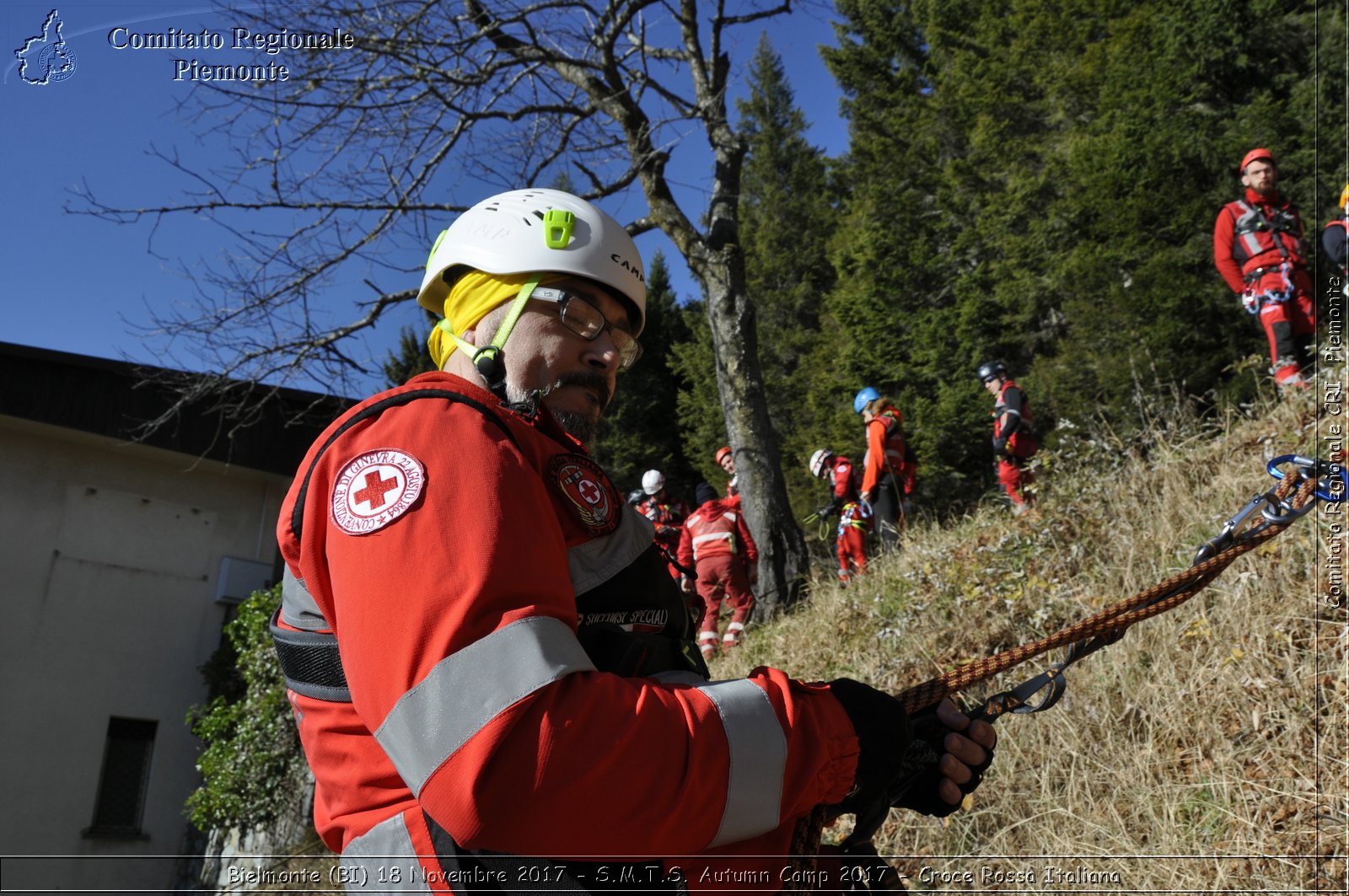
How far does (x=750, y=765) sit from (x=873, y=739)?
29 centimetres

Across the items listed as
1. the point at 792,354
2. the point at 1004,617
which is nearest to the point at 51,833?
the point at 1004,617

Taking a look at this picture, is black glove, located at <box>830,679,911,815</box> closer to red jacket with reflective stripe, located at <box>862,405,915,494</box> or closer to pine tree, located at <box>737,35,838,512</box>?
red jacket with reflective stripe, located at <box>862,405,915,494</box>

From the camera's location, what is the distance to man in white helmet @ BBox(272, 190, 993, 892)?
51.6 inches

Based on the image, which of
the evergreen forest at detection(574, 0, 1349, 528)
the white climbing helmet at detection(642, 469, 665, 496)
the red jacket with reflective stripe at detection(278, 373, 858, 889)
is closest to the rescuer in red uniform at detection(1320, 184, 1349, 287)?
the evergreen forest at detection(574, 0, 1349, 528)

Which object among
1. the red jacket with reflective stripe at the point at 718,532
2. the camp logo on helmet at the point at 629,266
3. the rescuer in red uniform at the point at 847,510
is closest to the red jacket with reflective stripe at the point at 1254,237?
the rescuer in red uniform at the point at 847,510

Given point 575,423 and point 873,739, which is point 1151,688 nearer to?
point 873,739

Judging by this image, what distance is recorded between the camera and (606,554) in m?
1.71

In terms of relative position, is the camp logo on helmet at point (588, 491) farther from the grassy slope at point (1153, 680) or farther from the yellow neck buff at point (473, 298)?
the grassy slope at point (1153, 680)

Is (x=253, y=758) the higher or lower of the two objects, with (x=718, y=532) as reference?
lower

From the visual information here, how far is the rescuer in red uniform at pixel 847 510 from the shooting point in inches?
452

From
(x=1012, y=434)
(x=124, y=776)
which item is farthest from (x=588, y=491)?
(x=124, y=776)

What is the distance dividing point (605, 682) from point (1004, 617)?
4984mm

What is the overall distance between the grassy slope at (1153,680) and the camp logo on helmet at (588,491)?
9.17 feet

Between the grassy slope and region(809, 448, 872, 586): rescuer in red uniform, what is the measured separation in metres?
4.08
